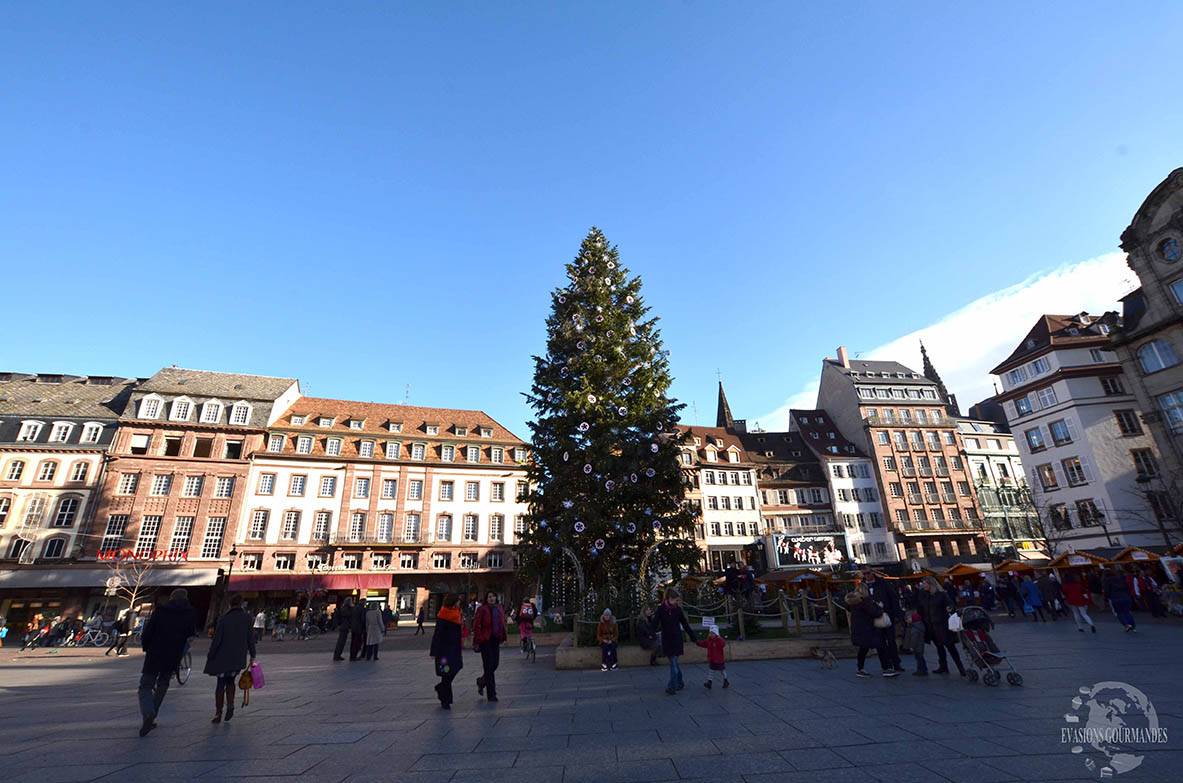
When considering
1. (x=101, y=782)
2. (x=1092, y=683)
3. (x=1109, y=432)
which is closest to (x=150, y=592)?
(x=101, y=782)

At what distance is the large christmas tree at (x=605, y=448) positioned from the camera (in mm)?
19328

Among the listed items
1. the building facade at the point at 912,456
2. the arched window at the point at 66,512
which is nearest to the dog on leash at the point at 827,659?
the building facade at the point at 912,456

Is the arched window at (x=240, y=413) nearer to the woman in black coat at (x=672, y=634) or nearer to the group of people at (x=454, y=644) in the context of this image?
the group of people at (x=454, y=644)

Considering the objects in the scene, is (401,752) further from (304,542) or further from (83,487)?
(83,487)

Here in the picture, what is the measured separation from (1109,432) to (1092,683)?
127ft

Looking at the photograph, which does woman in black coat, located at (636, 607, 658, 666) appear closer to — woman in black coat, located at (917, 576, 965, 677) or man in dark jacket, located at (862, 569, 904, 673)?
man in dark jacket, located at (862, 569, 904, 673)

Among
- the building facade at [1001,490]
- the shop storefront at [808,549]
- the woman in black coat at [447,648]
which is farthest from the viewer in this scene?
the building facade at [1001,490]

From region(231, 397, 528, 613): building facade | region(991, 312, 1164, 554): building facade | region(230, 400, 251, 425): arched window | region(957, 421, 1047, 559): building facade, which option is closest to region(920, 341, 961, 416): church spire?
region(957, 421, 1047, 559): building facade

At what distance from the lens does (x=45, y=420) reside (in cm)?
3966

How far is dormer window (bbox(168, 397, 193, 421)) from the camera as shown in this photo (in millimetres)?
41594

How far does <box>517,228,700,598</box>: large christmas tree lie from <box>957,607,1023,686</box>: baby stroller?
9.17 m

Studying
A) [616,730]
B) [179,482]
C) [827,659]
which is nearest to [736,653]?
[827,659]

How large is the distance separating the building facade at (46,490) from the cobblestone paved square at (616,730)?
1253 inches

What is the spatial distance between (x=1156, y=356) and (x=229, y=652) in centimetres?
4620
